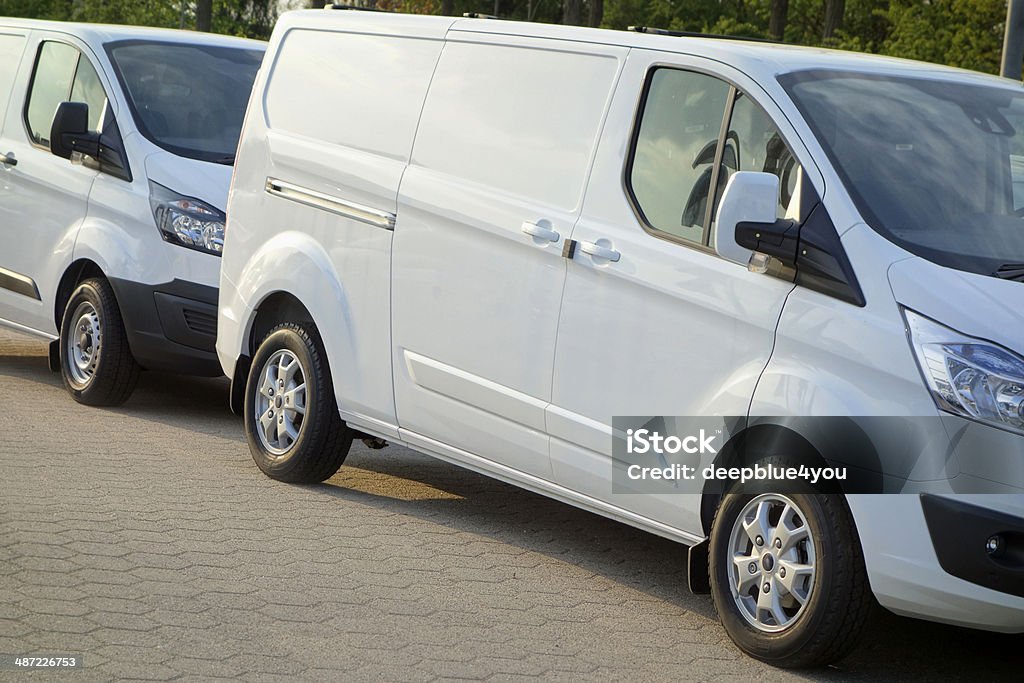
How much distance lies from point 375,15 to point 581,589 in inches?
110

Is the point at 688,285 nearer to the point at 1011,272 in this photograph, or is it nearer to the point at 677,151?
the point at 677,151

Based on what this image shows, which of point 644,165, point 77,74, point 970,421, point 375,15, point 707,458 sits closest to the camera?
point 970,421

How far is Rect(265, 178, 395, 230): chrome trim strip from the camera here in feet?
21.1

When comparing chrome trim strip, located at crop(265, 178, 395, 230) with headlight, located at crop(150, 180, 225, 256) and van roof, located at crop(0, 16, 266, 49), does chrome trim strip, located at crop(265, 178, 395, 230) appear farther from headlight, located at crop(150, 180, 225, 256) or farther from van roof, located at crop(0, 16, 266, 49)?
van roof, located at crop(0, 16, 266, 49)

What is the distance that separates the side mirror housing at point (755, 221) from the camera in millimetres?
4773

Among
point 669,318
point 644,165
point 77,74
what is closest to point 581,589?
point 669,318

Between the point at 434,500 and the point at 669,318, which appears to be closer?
the point at 669,318

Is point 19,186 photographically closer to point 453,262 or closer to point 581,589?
point 453,262

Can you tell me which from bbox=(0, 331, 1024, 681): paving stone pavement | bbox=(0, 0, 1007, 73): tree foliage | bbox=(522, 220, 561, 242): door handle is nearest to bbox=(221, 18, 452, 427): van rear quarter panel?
bbox=(0, 331, 1024, 681): paving stone pavement

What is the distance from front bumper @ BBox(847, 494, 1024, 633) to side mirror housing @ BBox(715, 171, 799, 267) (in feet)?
2.72

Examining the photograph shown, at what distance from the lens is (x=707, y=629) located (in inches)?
209

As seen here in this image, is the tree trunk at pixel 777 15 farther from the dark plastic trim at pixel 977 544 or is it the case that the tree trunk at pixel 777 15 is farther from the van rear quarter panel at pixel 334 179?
the dark plastic trim at pixel 977 544

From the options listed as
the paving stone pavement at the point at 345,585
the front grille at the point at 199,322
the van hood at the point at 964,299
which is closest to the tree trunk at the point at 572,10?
the front grille at the point at 199,322

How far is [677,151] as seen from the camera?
535cm
